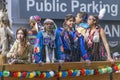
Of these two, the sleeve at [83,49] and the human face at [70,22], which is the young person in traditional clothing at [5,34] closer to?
the human face at [70,22]

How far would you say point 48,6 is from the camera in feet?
42.4

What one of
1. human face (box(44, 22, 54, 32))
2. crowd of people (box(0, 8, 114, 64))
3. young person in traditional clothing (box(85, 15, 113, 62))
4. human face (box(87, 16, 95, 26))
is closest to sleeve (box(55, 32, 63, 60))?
crowd of people (box(0, 8, 114, 64))

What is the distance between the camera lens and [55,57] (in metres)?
7.90

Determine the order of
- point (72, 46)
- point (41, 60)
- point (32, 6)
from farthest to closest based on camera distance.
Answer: point (32, 6), point (72, 46), point (41, 60)

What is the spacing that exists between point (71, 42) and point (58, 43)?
18.3 inches

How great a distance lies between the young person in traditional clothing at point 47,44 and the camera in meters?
7.71

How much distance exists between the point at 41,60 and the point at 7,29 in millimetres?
1531

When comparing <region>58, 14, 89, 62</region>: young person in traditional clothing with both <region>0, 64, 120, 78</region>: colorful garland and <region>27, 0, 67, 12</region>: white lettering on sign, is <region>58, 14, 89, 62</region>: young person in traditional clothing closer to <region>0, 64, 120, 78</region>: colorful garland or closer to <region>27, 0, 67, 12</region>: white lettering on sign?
<region>0, 64, 120, 78</region>: colorful garland

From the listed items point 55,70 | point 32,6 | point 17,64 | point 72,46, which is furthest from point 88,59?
point 32,6

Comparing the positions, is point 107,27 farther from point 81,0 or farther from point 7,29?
point 7,29

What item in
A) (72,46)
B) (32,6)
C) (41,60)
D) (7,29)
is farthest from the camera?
(32,6)

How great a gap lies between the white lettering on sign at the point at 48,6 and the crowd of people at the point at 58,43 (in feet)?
11.6

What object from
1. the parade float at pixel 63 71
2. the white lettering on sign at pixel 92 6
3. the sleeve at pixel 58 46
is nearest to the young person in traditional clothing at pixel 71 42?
the sleeve at pixel 58 46

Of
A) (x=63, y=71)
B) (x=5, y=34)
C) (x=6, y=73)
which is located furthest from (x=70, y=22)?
(x=6, y=73)
